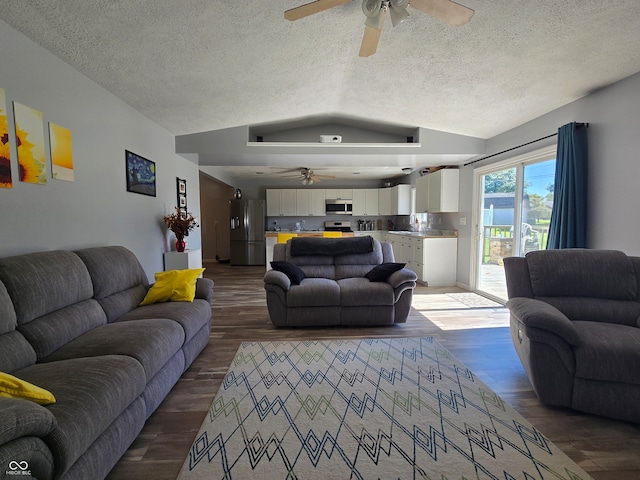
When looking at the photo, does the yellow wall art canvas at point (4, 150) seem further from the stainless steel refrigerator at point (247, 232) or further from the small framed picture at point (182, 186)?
the stainless steel refrigerator at point (247, 232)

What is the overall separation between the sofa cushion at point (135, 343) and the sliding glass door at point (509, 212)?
4186mm

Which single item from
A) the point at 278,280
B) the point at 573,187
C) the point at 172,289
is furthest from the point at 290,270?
the point at 573,187

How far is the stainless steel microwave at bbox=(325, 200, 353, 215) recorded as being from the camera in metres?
8.14

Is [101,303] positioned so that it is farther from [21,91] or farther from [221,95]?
[221,95]

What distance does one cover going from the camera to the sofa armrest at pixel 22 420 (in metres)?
0.93

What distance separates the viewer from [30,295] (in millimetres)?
1696

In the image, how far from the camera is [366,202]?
824cm

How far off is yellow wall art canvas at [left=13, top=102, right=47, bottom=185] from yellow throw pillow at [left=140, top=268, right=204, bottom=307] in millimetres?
1151

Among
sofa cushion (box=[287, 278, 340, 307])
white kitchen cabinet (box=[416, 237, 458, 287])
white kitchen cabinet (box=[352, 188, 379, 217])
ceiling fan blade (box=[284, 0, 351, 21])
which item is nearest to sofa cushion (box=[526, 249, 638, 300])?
sofa cushion (box=[287, 278, 340, 307])

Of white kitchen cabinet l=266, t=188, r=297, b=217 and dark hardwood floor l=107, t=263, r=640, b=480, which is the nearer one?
dark hardwood floor l=107, t=263, r=640, b=480

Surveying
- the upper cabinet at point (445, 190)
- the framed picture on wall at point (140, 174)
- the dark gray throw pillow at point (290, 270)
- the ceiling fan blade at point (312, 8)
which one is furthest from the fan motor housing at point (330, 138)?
the ceiling fan blade at point (312, 8)

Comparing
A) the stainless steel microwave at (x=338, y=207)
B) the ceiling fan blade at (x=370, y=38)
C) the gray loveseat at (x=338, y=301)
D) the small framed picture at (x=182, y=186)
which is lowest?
the gray loveseat at (x=338, y=301)

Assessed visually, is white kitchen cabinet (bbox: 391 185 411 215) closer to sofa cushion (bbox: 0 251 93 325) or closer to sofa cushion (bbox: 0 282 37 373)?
sofa cushion (bbox: 0 251 93 325)

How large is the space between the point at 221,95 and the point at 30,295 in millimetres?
2715
